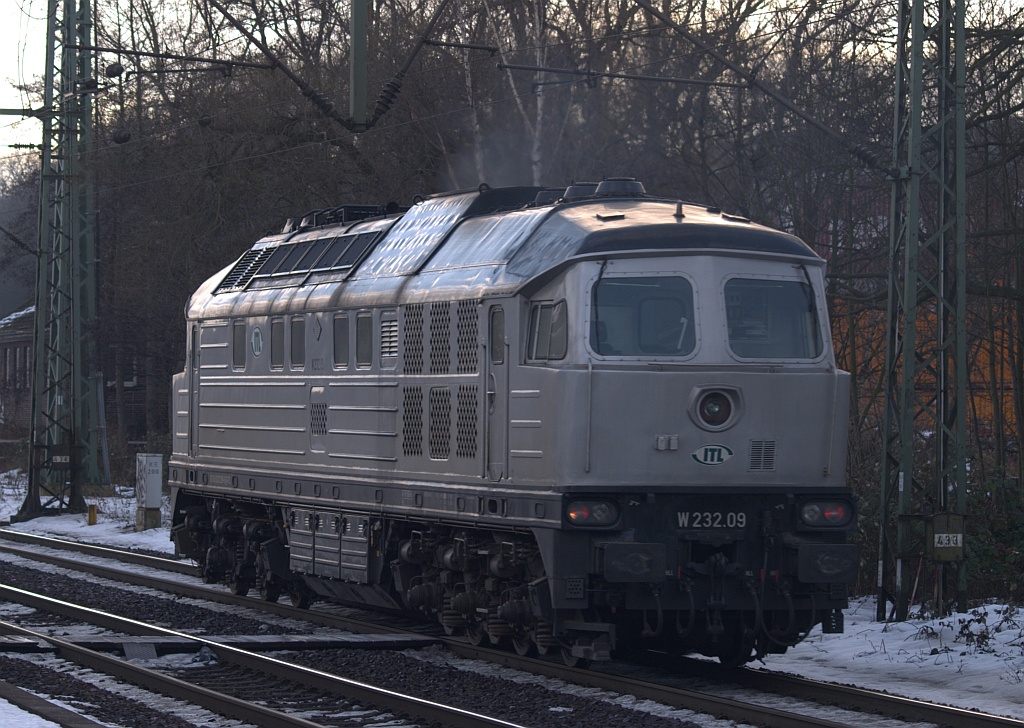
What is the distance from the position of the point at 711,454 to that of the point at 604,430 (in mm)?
823

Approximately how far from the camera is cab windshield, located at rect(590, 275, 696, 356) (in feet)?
34.3

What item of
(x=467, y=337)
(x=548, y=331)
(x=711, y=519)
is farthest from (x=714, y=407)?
(x=467, y=337)

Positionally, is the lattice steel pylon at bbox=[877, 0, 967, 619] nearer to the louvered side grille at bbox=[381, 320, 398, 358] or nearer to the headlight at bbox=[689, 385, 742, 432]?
the headlight at bbox=[689, 385, 742, 432]

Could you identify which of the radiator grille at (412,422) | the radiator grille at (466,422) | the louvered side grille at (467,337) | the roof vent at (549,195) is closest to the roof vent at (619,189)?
the roof vent at (549,195)

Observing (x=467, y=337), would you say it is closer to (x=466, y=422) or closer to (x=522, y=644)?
(x=466, y=422)

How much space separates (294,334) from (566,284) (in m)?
4.66

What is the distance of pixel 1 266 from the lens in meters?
45.0

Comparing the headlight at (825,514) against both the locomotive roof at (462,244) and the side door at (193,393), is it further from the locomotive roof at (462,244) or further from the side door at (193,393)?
the side door at (193,393)

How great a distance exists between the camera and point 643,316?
10.6 m

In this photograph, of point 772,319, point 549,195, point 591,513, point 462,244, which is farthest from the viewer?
point 549,195

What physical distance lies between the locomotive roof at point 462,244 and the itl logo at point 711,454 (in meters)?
1.40

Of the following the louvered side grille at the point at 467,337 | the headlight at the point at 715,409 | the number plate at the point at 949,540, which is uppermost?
the louvered side grille at the point at 467,337

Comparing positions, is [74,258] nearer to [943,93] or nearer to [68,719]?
[943,93]

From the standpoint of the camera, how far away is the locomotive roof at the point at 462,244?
35.3ft
